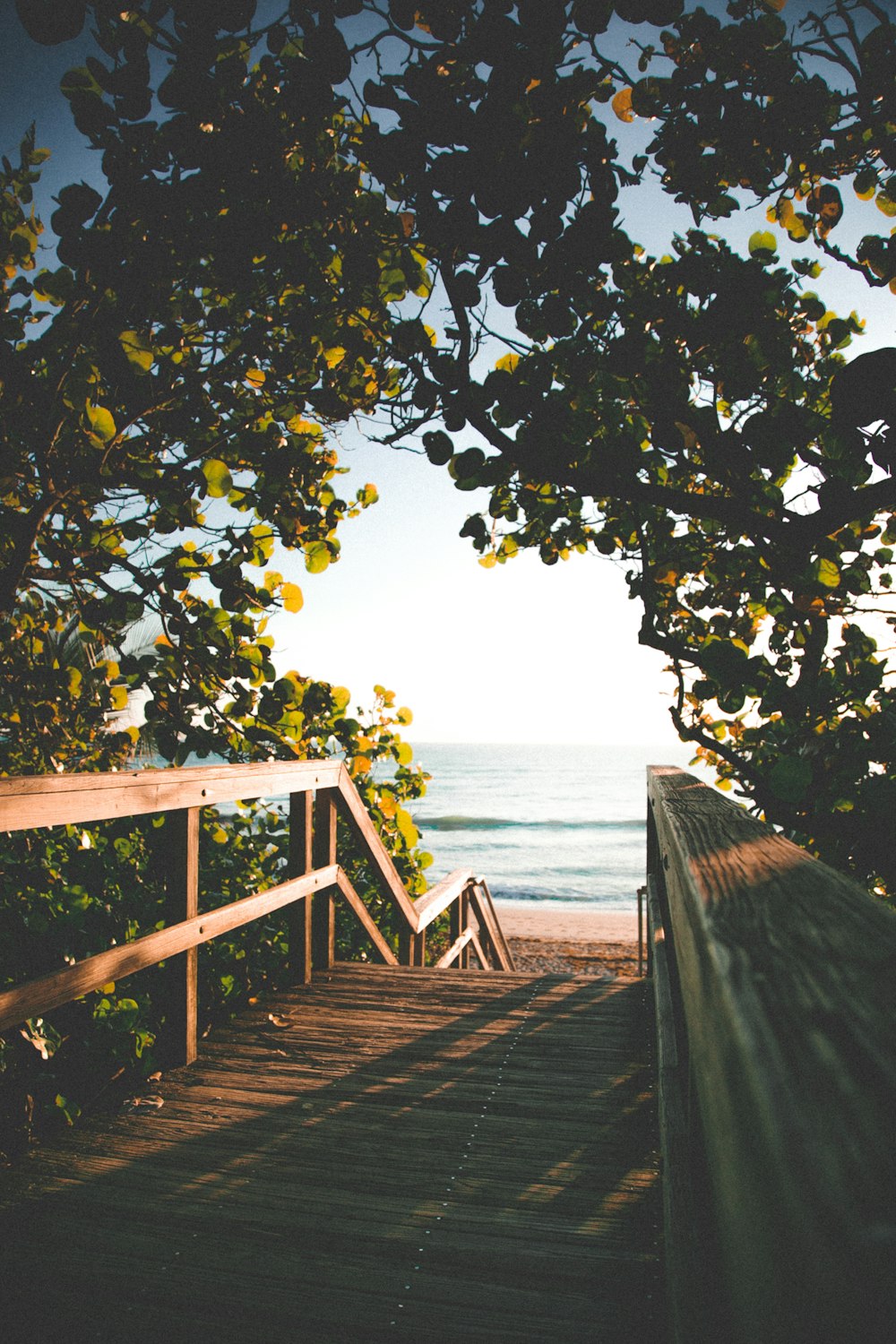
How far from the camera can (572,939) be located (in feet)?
54.7

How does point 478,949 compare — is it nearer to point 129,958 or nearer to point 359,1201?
point 129,958

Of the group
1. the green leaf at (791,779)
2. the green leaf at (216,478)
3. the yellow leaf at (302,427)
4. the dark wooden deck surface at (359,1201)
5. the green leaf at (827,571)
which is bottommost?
the dark wooden deck surface at (359,1201)

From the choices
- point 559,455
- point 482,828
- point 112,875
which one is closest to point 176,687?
point 112,875

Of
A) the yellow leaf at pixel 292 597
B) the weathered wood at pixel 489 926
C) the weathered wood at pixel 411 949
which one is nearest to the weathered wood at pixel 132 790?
the yellow leaf at pixel 292 597

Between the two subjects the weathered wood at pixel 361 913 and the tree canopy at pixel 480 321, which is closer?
the tree canopy at pixel 480 321

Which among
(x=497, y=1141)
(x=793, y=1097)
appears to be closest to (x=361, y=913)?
(x=497, y=1141)

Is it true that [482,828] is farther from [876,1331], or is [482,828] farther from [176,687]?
[876,1331]

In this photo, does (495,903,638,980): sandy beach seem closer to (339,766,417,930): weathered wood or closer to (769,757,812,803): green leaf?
(339,766,417,930): weathered wood

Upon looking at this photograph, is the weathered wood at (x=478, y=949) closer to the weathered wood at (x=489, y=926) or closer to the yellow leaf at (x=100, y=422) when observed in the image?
the weathered wood at (x=489, y=926)

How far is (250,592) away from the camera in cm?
283

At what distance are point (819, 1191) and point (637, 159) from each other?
110 inches

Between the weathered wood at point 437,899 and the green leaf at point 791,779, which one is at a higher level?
the green leaf at point 791,779

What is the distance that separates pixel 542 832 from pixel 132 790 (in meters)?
34.7

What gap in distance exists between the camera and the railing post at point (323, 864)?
4027 millimetres
